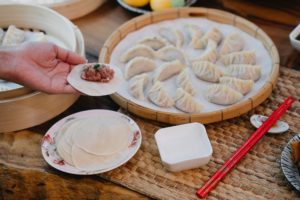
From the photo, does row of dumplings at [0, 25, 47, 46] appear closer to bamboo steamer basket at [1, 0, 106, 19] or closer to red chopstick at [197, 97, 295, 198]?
bamboo steamer basket at [1, 0, 106, 19]

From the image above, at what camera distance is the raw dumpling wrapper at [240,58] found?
6.84 feet

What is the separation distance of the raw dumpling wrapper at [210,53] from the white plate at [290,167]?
0.60m

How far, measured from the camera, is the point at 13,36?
2088 mm

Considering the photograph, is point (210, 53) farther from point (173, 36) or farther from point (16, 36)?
point (16, 36)

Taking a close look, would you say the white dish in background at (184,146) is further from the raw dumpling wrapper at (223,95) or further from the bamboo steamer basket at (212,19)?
the raw dumpling wrapper at (223,95)

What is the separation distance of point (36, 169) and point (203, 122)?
66 cm

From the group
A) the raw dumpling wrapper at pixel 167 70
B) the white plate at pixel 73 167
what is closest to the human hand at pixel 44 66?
the white plate at pixel 73 167

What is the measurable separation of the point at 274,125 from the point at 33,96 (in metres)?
0.93

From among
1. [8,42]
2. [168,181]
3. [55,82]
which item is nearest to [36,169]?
[55,82]

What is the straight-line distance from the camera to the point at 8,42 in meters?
2.05

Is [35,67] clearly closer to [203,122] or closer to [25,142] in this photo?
[25,142]

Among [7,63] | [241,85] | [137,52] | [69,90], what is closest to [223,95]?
[241,85]

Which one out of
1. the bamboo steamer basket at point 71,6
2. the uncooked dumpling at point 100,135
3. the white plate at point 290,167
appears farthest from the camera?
the bamboo steamer basket at point 71,6

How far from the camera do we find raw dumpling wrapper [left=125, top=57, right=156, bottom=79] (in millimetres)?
2064
